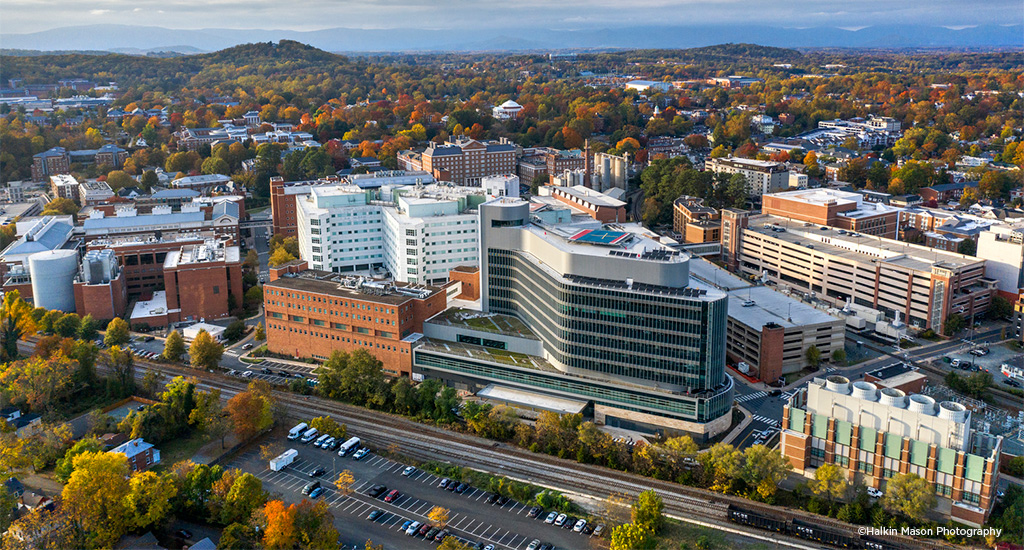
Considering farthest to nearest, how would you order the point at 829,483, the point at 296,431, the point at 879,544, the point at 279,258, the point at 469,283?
the point at 279,258 < the point at 469,283 < the point at 296,431 < the point at 829,483 < the point at 879,544

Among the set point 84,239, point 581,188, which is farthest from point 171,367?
point 581,188

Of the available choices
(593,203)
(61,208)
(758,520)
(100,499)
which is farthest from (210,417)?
(61,208)

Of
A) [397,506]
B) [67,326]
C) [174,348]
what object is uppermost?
[67,326]

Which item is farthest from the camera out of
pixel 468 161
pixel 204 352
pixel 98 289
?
pixel 468 161

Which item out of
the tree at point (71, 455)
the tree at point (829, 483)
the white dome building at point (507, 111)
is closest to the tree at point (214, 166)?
the white dome building at point (507, 111)

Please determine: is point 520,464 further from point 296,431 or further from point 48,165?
point 48,165

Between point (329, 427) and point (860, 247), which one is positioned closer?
point (329, 427)

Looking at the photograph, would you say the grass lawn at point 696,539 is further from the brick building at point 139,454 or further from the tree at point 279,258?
the tree at point 279,258
